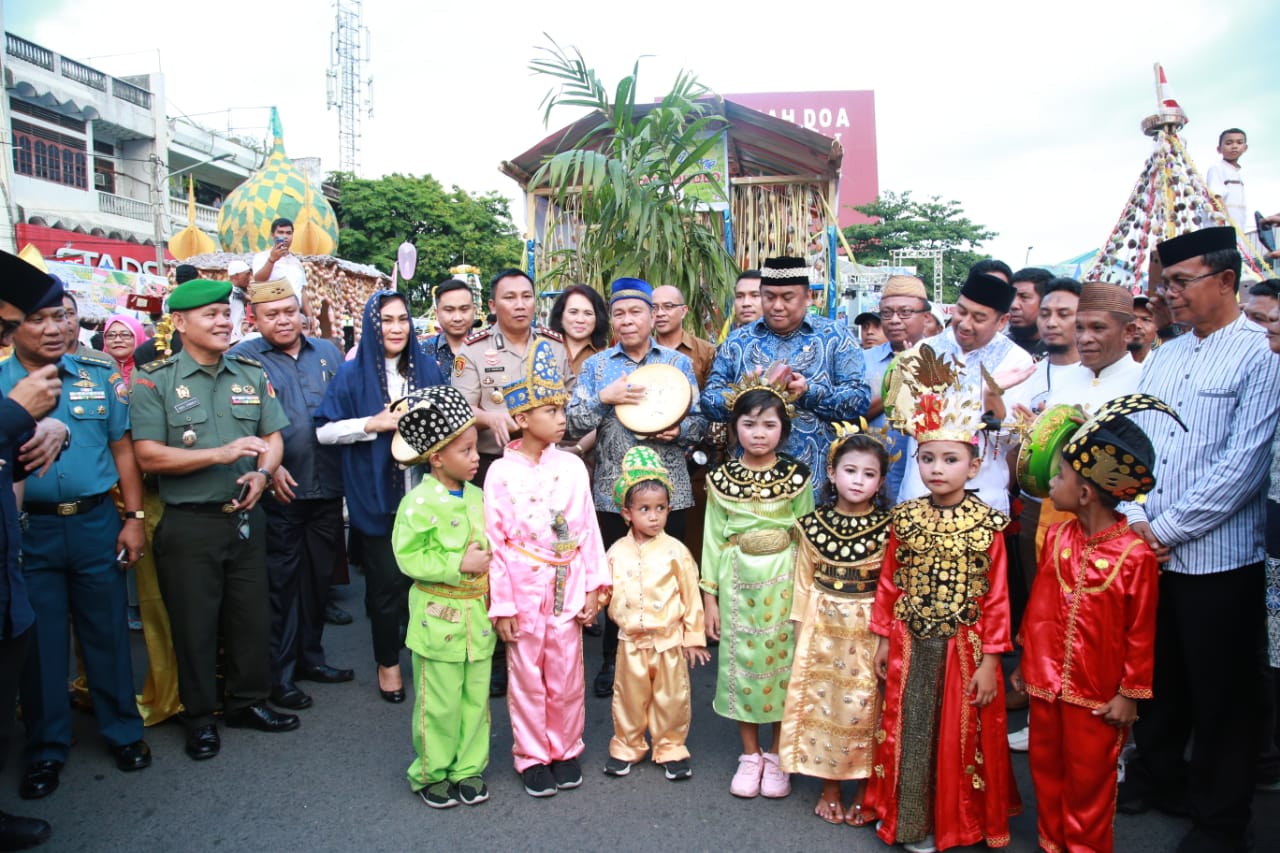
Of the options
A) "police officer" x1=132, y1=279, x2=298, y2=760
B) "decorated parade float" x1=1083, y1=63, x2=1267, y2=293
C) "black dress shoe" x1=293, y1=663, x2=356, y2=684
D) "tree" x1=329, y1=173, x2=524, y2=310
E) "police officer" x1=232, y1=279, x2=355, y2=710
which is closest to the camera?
"police officer" x1=132, y1=279, x2=298, y2=760

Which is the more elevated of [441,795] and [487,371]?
[487,371]

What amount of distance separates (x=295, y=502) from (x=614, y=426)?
1.71 meters

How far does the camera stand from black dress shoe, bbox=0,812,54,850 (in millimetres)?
2916

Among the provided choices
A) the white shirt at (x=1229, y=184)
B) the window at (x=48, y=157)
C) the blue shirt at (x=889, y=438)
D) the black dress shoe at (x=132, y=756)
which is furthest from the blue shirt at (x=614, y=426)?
the window at (x=48, y=157)

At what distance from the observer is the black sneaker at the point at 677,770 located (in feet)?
11.2

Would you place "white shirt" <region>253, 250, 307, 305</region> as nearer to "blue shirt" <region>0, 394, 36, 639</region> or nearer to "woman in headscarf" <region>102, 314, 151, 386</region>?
"woman in headscarf" <region>102, 314, 151, 386</region>

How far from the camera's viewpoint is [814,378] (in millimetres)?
3945

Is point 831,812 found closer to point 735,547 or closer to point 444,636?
point 735,547

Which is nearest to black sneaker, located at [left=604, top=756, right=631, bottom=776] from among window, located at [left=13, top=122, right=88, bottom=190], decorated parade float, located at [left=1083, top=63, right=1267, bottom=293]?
decorated parade float, located at [left=1083, top=63, right=1267, bottom=293]

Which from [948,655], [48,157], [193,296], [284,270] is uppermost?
[48,157]

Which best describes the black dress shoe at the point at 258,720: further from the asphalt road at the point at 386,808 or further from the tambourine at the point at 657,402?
the tambourine at the point at 657,402

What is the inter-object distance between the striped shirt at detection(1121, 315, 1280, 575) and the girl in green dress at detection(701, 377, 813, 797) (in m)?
1.30

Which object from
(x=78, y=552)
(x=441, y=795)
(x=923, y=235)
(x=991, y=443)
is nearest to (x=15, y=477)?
(x=78, y=552)

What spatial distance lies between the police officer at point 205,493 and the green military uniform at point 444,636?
96 centimetres
